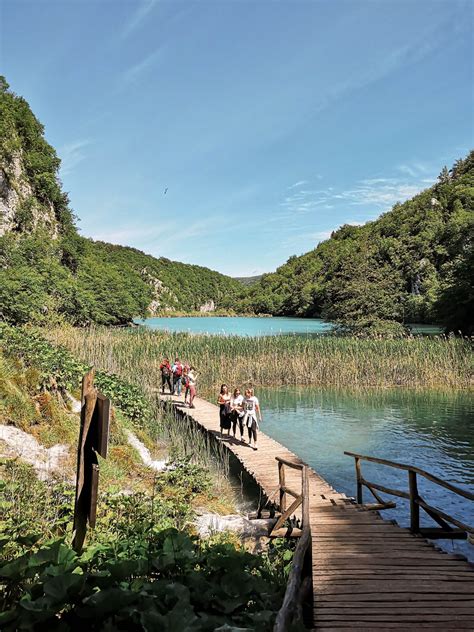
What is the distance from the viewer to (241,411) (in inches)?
471

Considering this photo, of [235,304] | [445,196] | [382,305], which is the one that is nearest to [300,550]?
[382,305]

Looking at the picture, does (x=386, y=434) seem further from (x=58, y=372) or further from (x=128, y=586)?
(x=128, y=586)

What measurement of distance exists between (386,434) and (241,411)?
5.11 meters

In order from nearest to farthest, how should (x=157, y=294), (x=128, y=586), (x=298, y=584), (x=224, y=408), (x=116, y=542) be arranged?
(x=128, y=586)
(x=298, y=584)
(x=116, y=542)
(x=224, y=408)
(x=157, y=294)

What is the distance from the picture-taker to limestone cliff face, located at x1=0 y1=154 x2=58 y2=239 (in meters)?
31.2

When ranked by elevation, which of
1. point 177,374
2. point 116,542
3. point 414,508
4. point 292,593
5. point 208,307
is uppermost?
point 208,307

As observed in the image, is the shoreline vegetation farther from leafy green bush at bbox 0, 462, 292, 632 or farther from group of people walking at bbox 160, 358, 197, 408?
group of people walking at bbox 160, 358, 197, 408

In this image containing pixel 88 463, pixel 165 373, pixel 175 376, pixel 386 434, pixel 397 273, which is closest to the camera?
pixel 88 463

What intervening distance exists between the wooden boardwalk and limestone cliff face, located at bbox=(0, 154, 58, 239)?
2887 cm

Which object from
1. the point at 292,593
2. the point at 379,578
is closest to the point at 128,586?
the point at 292,593

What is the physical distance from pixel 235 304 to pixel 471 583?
13875 centimetres

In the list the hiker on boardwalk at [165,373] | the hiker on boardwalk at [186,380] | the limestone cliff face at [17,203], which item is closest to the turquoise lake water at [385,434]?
the hiker on boardwalk at [186,380]

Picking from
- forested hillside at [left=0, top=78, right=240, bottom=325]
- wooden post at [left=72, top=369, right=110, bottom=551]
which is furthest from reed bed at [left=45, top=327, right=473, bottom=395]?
wooden post at [left=72, top=369, right=110, bottom=551]

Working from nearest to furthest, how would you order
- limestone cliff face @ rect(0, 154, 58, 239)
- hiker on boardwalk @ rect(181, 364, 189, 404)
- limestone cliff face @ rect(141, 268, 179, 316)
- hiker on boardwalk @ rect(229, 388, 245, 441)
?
hiker on boardwalk @ rect(229, 388, 245, 441)
hiker on boardwalk @ rect(181, 364, 189, 404)
limestone cliff face @ rect(0, 154, 58, 239)
limestone cliff face @ rect(141, 268, 179, 316)
